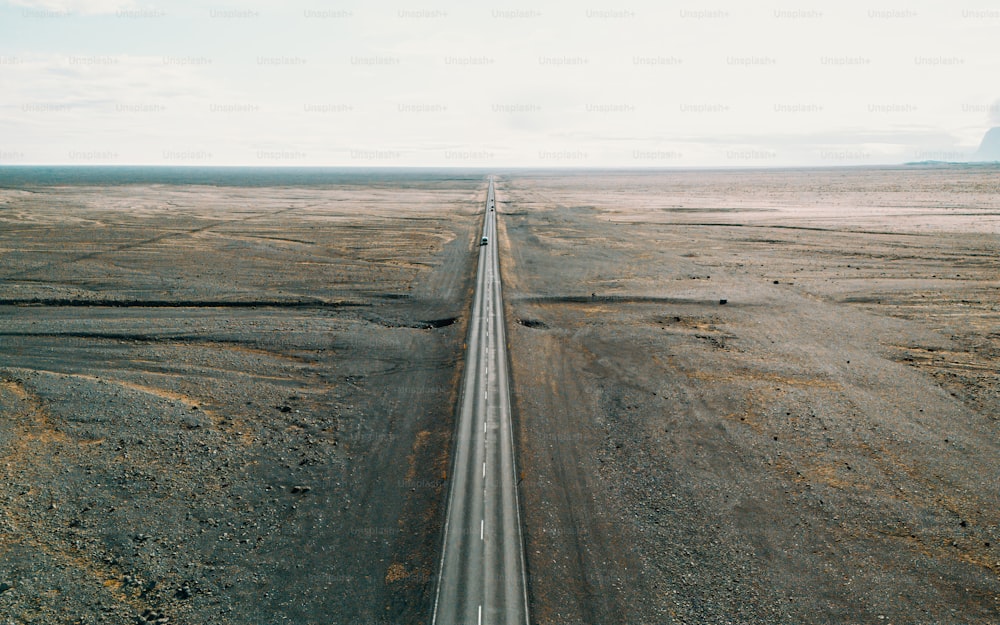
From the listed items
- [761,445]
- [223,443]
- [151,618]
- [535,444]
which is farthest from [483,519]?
[761,445]

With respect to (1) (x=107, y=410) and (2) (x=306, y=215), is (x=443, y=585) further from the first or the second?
(2) (x=306, y=215)

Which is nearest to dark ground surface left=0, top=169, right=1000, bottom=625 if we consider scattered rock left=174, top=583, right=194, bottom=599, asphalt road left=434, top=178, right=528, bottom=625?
scattered rock left=174, top=583, right=194, bottom=599

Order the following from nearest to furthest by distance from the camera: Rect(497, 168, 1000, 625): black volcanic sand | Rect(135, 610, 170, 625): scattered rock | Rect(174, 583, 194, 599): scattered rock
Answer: Rect(135, 610, 170, 625): scattered rock < Rect(174, 583, 194, 599): scattered rock < Rect(497, 168, 1000, 625): black volcanic sand

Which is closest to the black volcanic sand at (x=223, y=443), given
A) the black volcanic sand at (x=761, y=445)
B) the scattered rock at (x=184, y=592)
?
the scattered rock at (x=184, y=592)

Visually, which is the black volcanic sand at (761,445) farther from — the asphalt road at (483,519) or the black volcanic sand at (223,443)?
the black volcanic sand at (223,443)

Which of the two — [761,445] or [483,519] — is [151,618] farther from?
[761,445]

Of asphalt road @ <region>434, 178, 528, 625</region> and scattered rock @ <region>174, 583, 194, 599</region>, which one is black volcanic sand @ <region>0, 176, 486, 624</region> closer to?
scattered rock @ <region>174, 583, 194, 599</region>
